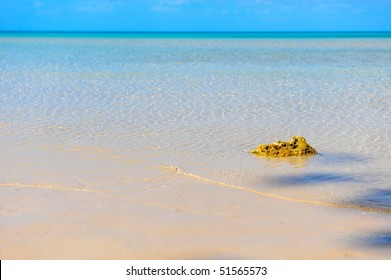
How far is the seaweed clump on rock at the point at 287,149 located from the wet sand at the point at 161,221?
134 cm

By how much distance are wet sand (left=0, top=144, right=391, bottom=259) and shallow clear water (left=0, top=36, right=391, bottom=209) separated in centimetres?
49

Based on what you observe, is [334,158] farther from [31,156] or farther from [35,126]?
[35,126]

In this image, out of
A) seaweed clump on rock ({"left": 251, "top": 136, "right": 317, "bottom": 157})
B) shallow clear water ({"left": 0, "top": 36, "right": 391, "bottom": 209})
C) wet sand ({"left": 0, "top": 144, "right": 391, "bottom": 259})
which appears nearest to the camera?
wet sand ({"left": 0, "top": 144, "right": 391, "bottom": 259})

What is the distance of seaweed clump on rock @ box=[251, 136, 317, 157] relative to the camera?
707cm

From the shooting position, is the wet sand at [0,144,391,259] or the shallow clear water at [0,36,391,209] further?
the shallow clear water at [0,36,391,209]

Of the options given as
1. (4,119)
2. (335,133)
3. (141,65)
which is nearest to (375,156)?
(335,133)

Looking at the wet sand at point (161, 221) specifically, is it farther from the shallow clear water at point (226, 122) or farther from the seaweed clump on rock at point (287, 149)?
the seaweed clump on rock at point (287, 149)

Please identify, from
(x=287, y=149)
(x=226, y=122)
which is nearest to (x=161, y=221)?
(x=287, y=149)

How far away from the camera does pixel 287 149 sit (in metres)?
7.11

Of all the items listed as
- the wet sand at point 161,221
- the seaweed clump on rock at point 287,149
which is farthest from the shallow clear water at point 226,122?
the wet sand at point 161,221

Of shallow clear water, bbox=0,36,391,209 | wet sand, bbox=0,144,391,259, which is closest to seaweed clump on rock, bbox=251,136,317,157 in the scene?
shallow clear water, bbox=0,36,391,209

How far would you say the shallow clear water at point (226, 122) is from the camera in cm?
632

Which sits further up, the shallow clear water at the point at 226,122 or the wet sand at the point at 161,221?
the shallow clear water at the point at 226,122

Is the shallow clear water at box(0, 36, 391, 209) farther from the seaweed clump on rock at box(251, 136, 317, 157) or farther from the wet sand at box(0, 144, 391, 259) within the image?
the wet sand at box(0, 144, 391, 259)
